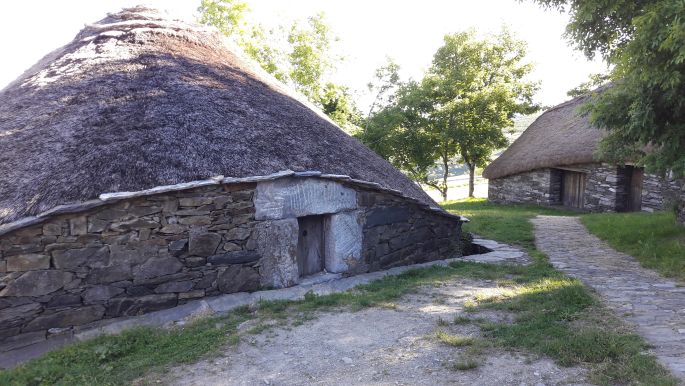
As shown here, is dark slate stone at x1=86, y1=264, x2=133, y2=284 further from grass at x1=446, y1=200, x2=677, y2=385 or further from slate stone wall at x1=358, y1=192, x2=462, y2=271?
grass at x1=446, y1=200, x2=677, y2=385

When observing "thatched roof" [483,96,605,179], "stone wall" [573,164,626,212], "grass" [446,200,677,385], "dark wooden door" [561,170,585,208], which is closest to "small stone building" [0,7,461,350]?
"grass" [446,200,677,385]

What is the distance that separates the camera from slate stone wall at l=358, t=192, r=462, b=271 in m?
7.06

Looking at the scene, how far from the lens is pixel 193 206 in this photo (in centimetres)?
559

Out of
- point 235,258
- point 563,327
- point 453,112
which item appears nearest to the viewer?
point 563,327

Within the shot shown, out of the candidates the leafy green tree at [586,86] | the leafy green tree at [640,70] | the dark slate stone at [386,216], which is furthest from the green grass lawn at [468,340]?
the leafy green tree at [586,86]

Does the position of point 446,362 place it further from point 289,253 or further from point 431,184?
point 431,184

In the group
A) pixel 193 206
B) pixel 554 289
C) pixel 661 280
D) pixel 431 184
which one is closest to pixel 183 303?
pixel 193 206

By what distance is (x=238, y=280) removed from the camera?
5.92 metres

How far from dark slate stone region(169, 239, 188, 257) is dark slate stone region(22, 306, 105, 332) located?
933 millimetres

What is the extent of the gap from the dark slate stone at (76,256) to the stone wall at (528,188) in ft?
47.5

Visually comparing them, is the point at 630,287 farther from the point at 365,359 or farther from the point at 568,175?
the point at 568,175

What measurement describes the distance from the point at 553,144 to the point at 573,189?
1614 millimetres

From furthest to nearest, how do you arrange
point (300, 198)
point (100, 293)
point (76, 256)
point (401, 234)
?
point (401, 234), point (300, 198), point (100, 293), point (76, 256)

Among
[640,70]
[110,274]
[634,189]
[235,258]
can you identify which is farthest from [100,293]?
[634,189]
